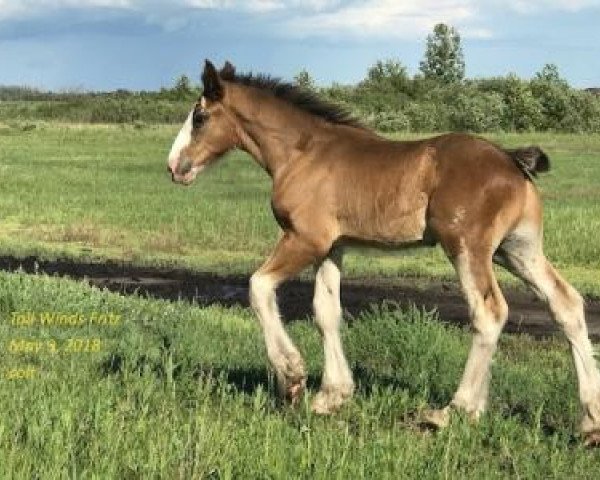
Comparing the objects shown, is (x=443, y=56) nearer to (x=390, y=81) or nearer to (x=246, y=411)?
(x=390, y=81)

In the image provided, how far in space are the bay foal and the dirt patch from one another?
6.99 metres

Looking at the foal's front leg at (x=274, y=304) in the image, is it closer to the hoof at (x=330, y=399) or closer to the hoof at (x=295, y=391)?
the hoof at (x=295, y=391)

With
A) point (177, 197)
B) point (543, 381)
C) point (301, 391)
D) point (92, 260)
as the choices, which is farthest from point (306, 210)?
point (177, 197)

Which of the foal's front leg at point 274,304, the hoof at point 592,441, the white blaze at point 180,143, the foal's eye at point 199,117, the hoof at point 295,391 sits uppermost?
the foal's eye at point 199,117

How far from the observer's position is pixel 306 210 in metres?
7.11

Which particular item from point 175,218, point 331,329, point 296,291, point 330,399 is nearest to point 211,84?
point 331,329

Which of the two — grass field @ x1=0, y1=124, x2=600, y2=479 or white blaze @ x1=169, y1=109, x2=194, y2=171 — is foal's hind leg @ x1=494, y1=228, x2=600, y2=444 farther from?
white blaze @ x1=169, y1=109, x2=194, y2=171

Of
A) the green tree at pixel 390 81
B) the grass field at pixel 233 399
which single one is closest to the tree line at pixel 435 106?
the green tree at pixel 390 81

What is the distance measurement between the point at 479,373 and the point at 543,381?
2.47 meters

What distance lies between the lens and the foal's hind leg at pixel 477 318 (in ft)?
22.0

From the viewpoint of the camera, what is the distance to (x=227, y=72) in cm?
794

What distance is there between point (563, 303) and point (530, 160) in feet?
→ 3.17

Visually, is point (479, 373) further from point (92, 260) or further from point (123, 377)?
point (92, 260)

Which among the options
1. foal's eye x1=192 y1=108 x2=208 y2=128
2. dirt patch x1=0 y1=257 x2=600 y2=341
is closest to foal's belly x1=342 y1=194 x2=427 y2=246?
foal's eye x1=192 y1=108 x2=208 y2=128
